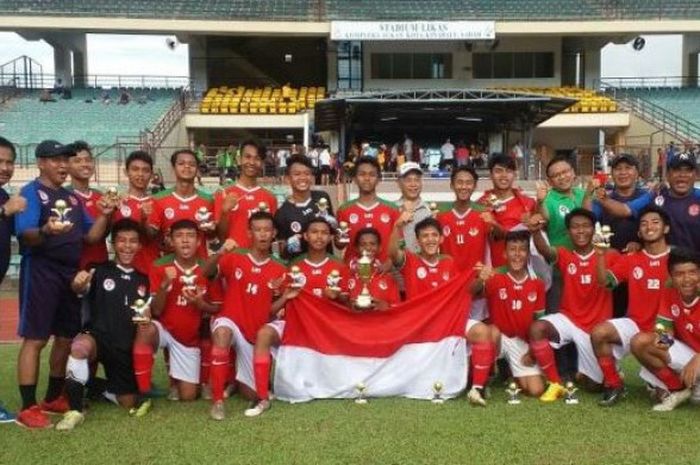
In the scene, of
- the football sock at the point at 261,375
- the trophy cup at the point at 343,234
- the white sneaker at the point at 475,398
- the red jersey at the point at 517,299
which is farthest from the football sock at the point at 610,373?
the football sock at the point at 261,375

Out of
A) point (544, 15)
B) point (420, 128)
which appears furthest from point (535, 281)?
point (544, 15)

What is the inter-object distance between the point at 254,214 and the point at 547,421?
2.66 metres

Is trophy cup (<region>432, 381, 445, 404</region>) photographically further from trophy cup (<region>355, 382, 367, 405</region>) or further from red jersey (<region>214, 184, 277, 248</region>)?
red jersey (<region>214, 184, 277, 248</region>)

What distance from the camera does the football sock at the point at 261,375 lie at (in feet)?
18.1

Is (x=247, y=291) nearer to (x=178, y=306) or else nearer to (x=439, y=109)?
(x=178, y=306)

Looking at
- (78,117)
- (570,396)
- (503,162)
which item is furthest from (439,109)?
(570,396)

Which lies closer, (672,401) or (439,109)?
(672,401)

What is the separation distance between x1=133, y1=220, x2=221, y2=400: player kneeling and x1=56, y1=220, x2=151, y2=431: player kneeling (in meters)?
0.11

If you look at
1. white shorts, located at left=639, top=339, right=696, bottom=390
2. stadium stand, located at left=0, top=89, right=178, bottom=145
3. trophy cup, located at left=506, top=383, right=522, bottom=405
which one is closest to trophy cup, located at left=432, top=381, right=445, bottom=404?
trophy cup, located at left=506, top=383, right=522, bottom=405

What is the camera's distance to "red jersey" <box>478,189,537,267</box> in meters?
6.25

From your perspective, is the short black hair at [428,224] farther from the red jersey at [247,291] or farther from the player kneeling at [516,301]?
the red jersey at [247,291]

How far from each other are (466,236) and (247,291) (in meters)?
1.91

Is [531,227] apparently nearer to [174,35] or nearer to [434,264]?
[434,264]

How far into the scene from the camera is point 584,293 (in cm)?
591
